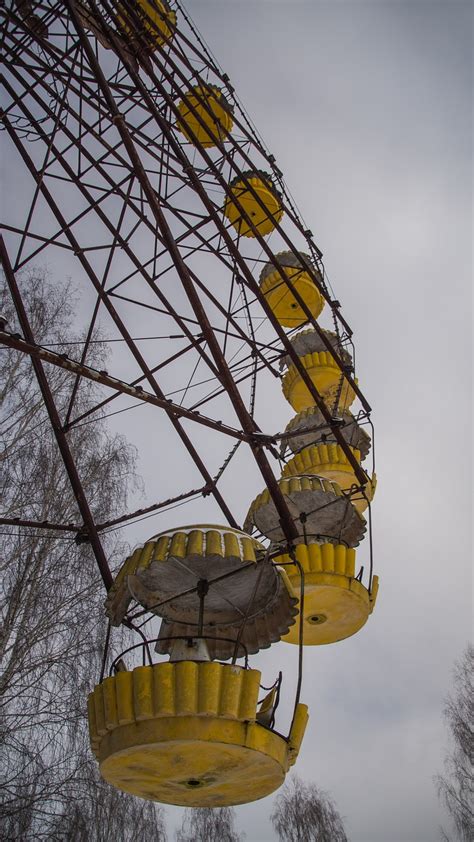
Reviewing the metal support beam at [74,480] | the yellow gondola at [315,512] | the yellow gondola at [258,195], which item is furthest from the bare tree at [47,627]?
the yellow gondola at [258,195]

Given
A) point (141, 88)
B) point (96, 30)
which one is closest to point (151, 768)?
point (141, 88)

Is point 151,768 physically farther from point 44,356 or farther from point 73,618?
point 73,618

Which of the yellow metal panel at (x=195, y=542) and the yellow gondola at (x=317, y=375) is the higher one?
the yellow gondola at (x=317, y=375)

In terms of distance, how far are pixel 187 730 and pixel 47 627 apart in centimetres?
618

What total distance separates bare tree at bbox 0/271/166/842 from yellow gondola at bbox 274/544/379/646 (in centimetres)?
363

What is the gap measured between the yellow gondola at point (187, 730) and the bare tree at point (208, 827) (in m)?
26.3

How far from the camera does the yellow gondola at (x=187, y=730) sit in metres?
5.24

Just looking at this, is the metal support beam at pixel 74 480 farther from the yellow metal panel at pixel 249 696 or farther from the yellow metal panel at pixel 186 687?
the yellow metal panel at pixel 249 696

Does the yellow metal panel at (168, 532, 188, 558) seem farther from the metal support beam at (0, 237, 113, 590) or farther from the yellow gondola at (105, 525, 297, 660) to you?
the metal support beam at (0, 237, 113, 590)

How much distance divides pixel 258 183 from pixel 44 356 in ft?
35.1

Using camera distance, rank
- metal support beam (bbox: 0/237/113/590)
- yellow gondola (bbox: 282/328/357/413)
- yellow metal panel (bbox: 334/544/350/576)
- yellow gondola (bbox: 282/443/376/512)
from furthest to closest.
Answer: yellow gondola (bbox: 282/328/357/413) → yellow gondola (bbox: 282/443/376/512) → yellow metal panel (bbox: 334/544/350/576) → metal support beam (bbox: 0/237/113/590)

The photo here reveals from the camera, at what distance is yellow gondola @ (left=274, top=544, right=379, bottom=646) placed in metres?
9.25

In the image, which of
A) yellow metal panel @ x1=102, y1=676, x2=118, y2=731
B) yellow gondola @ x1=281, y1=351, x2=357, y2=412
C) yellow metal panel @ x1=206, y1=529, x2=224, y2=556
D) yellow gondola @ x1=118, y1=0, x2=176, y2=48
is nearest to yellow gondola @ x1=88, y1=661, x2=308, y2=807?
yellow metal panel @ x1=102, y1=676, x2=118, y2=731

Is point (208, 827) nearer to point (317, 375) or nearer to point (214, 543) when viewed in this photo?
point (317, 375)
